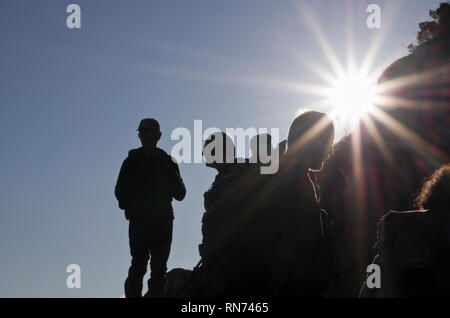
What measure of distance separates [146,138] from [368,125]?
1432 cm

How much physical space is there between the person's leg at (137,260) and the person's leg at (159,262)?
131mm

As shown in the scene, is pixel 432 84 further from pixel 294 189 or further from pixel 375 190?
pixel 294 189

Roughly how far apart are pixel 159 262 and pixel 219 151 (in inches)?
81.1

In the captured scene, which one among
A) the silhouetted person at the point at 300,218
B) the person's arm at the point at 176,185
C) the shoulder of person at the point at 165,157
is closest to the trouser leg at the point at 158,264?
the person's arm at the point at 176,185

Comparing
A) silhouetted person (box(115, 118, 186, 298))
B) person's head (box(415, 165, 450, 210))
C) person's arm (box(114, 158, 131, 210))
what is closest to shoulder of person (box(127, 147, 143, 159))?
silhouetted person (box(115, 118, 186, 298))

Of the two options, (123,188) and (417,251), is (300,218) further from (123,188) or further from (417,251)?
(123,188)

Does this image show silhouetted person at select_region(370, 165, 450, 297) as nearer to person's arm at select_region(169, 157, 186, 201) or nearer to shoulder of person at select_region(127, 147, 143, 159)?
person's arm at select_region(169, 157, 186, 201)

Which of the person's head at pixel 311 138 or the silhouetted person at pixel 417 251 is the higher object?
the person's head at pixel 311 138

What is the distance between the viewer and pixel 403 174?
52.6ft

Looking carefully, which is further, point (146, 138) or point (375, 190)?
point (375, 190)

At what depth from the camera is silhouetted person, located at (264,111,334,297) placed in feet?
14.0

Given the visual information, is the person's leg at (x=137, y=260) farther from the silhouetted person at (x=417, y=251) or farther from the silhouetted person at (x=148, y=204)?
the silhouetted person at (x=417, y=251)

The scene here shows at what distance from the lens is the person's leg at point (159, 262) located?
7.29m
